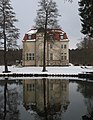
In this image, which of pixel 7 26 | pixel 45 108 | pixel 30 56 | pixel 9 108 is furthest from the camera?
pixel 30 56

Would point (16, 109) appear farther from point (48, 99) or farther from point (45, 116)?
point (48, 99)

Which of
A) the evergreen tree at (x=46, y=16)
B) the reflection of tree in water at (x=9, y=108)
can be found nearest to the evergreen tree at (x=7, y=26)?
the evergreen tree at (x=46, y=16)

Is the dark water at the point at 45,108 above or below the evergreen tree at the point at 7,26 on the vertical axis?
below

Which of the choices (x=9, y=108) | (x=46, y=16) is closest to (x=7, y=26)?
(x=46, y=16)

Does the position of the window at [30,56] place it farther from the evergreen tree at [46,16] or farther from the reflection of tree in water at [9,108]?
the reflection of tree in water at [9,108]

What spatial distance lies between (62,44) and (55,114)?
50.5 metres

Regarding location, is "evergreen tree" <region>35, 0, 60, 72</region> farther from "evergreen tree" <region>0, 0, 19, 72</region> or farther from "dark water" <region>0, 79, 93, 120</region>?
"dark water" <region>0, 79, 93, 120</region>

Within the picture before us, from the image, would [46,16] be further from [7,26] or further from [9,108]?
[9,108]

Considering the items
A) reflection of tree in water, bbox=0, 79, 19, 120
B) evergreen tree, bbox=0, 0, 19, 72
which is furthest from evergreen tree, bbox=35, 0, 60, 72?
reflection of tree in water, bbox=0, 79, 19, 120

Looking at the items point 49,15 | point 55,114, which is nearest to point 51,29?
point 49,15

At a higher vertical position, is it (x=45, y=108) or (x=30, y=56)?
(x=30, y=56)

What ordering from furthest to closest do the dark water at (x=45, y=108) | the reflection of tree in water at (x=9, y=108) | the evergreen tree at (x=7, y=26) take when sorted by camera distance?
the evergreen tree at (x=7, y=26), the reflection of tree in water at (x=9, y=108), the dark water at (x=45, y=108)

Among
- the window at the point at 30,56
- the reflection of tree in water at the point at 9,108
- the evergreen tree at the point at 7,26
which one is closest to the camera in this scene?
the reflection of tree in water at the point at 9,108

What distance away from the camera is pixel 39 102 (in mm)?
16375
